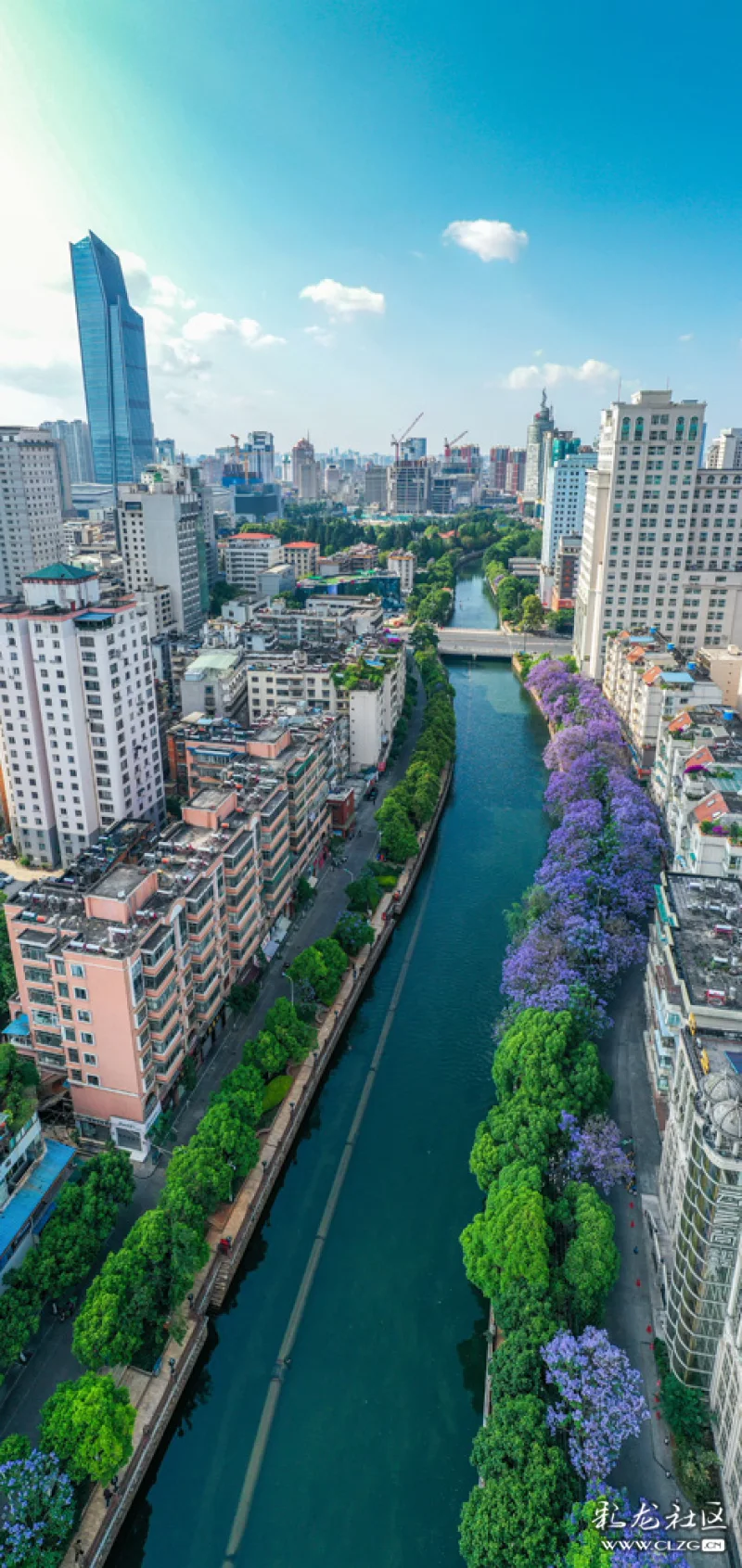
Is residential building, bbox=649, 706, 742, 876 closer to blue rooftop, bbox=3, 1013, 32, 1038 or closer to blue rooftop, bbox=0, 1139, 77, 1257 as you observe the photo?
blue rooftop, bbox=0, 1139, 77, 1257

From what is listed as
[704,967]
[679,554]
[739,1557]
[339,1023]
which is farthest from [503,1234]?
[679,554]

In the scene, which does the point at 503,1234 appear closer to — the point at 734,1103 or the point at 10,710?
the point at 734,1103

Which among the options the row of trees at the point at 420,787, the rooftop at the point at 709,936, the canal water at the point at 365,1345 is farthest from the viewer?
the row of trees at the point at 420,787

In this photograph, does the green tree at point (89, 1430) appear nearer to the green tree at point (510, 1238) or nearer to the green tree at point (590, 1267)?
the green tree at point (510, 1238)

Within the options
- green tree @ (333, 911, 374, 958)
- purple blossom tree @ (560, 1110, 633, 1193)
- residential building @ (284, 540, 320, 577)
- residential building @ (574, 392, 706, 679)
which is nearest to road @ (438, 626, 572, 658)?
residential building @ (574, 392, 706, 679)

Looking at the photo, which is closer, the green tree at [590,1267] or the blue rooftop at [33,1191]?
the green tree at [590,1267]

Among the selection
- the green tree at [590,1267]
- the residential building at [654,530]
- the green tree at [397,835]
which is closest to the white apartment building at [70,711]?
the green tree at [397,835]
